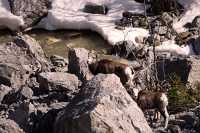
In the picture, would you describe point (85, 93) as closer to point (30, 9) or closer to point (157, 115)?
point (157, 115)

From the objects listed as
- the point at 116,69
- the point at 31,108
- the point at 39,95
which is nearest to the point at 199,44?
the point at 116,69

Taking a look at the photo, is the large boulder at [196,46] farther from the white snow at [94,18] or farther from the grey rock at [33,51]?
the grey rock at [33,51]

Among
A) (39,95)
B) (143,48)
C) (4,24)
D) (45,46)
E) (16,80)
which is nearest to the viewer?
(39,95)

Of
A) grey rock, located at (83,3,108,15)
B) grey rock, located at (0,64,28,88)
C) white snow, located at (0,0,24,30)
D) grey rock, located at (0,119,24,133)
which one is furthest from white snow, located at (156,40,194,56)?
grey rock, located at (0,119,24,133)

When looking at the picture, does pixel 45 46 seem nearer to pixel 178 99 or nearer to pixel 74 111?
pixel 178 99

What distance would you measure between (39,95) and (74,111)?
6.38 feet

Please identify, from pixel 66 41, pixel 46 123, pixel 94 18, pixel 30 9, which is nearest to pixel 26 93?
pixel 46 123

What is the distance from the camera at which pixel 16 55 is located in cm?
987

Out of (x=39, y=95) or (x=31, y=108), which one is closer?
(x=31, y=108)

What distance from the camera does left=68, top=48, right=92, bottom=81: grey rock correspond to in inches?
368

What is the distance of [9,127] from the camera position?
21.8 feet

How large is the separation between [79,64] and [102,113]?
3302 millimetres

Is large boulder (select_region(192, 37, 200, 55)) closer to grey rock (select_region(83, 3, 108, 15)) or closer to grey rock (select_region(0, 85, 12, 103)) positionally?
grey rock (select_region(83, 3, 108, 15))

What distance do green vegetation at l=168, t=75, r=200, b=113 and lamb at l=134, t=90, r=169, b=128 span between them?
1.24 feet
